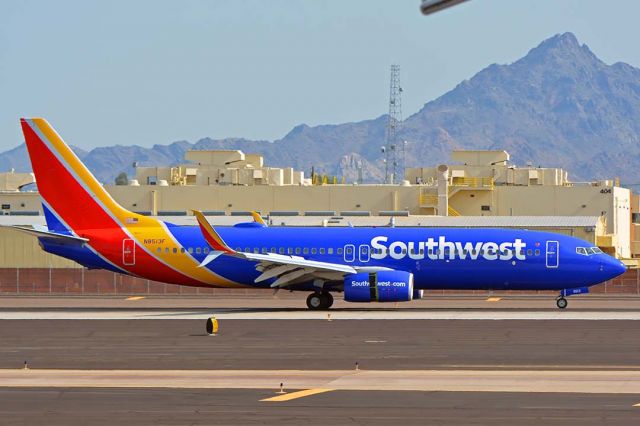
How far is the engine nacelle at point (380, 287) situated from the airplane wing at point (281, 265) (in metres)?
0.66

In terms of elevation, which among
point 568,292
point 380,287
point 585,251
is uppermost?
point 585,251

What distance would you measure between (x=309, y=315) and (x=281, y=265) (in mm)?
3341

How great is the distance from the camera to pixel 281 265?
55.1m

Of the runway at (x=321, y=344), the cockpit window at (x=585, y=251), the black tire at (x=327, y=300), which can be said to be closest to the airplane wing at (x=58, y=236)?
the runway at (x=321, y=344)

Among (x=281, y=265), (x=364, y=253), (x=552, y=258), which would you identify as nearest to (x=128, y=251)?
(x=281, y=265)

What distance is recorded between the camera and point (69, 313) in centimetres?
5403

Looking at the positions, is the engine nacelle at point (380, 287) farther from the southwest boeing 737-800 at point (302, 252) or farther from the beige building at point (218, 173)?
the beige building at point (218, 173)

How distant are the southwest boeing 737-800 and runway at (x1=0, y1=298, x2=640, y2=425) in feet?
4.72

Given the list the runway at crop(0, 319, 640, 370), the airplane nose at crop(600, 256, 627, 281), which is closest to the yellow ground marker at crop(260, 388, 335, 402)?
the runway at crop(0, 319, 640, 370)

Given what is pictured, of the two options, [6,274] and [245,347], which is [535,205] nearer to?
[6,274]

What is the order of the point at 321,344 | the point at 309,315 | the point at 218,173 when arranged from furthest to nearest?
the point at 218,173 → the point at 309,315 → the point at 321,344

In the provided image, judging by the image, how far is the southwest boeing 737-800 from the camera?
181ft

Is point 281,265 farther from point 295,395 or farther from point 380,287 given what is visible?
point 295,395

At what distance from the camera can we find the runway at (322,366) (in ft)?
82.5
